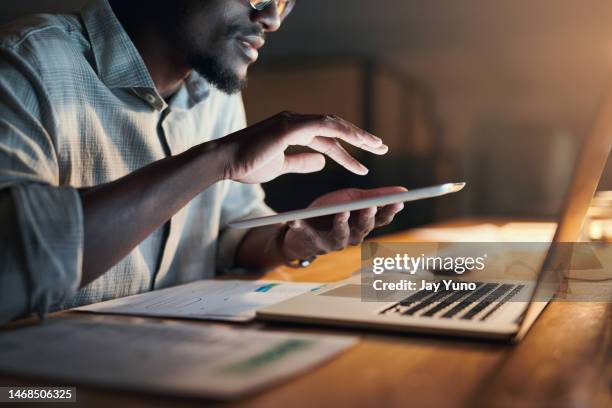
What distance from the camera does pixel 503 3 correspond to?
431 cm

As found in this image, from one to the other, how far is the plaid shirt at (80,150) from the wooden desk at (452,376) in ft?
0.66

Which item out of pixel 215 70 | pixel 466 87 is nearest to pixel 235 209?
pixel 215 70

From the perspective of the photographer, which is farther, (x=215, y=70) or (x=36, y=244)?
(x=215, y=70)

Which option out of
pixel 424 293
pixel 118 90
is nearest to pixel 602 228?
pixel 424 293

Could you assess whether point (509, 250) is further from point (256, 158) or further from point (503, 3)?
point (503, 3)

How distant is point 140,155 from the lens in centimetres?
110

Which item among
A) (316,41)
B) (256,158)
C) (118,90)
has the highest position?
(316,41)

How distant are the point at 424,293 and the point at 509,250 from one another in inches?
23.4

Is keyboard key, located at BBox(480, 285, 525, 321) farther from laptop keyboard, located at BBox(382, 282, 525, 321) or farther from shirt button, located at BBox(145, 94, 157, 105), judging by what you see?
shirt button, located at BBox(145, 94, 157, 105)

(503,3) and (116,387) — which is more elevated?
(503,3)

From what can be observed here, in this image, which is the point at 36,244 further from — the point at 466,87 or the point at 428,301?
the point at 466,87

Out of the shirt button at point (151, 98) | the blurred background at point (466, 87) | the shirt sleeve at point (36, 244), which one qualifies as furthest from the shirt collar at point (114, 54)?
the blurred background at point (466, 87)

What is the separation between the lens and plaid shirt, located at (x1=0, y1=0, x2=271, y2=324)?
679 mm

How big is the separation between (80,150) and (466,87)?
412 centimetres
